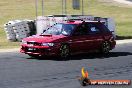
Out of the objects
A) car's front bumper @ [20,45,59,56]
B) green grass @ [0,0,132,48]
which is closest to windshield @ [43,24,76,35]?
car's front bumper @ [20,45,59,56]

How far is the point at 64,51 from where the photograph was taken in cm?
2034

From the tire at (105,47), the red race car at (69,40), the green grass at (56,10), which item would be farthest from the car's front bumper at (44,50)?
the green grass at (56,10)

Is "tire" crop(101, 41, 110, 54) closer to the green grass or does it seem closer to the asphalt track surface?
the asphalt track surface

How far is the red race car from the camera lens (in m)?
20.0

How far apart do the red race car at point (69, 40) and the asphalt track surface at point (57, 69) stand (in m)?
0.34

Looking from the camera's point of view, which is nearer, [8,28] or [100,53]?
[100,53]

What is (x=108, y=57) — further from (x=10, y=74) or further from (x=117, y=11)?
(x=117, y=11)

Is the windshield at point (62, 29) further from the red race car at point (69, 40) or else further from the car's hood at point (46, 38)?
the car's hood at point (46, 38)

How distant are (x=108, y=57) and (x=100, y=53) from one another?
1.24 meters

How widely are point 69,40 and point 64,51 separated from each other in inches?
20.1

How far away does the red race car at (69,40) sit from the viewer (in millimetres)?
19986

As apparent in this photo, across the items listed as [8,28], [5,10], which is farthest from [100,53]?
[5,10]

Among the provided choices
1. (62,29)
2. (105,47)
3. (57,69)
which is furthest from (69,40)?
(57,69)

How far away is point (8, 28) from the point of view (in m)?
31.2
